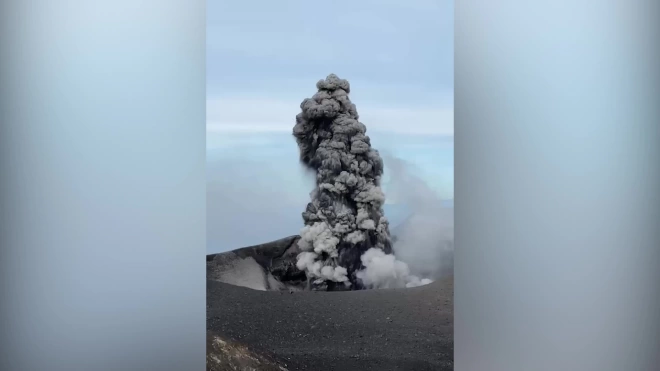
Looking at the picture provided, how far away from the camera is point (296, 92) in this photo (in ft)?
9.65

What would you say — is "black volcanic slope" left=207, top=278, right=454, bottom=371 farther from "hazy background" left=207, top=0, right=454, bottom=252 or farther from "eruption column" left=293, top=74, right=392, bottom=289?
"hazy background" left=207, top=0, right=454, bottom=252

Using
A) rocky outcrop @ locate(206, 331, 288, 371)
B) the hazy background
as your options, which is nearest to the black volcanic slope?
rocky outcrop @ locate(206, 331, 288, 371)

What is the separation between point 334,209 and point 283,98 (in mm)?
585

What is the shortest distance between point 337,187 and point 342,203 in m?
0.08

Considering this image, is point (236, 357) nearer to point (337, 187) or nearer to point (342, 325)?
point (342, 325)

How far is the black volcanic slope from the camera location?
9.71 ft

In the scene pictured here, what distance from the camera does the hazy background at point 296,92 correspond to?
288cm

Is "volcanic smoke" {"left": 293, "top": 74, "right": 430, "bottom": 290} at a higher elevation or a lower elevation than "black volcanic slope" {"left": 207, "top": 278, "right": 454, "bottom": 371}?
higher

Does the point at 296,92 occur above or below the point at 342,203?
above

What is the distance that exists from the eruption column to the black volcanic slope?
7.2 inches

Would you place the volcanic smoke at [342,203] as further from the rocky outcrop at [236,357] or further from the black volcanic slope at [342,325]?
the rocky outcrop at [236,357]

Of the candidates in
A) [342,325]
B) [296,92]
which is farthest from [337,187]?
[342,325]
